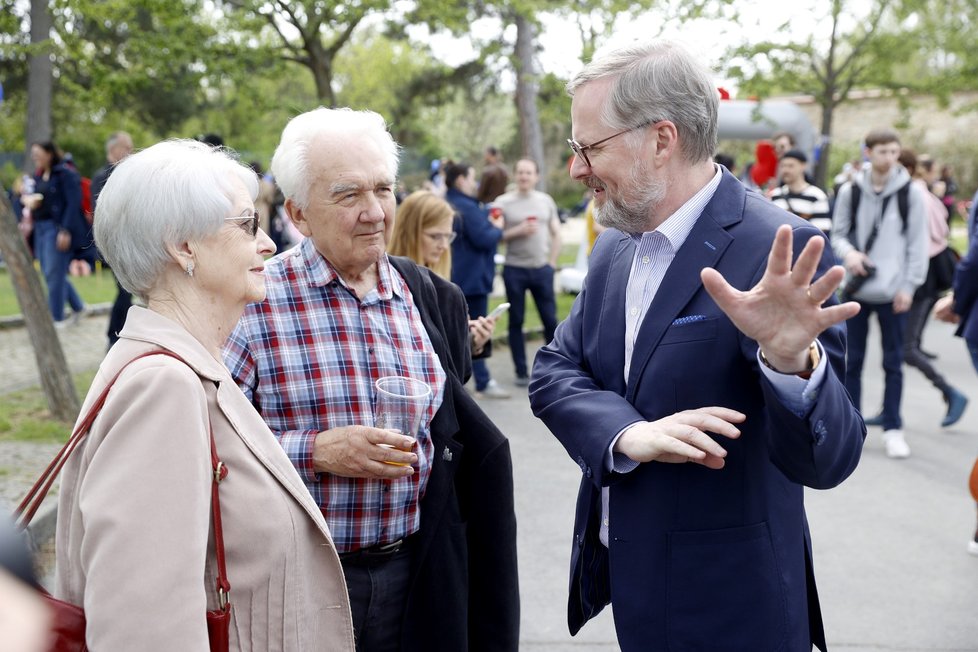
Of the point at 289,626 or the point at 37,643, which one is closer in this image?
the point at 37,643

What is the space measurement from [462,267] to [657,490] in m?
6.18

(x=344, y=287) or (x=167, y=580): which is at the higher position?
(x=344, y=287)

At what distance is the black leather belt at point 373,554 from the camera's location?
8.07ft

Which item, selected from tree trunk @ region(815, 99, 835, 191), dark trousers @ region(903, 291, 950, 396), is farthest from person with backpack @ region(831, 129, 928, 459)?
tree trunk @ region(815, 99, 835, 191)

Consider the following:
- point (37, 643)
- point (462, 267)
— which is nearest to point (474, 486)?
point (37, 643)

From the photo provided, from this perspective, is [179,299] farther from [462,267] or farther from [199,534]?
[462,267]

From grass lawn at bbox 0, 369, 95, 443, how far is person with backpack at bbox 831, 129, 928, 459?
18.6 feet

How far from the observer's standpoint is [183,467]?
1.62 m

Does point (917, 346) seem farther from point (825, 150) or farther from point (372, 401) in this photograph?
point (825, 150)

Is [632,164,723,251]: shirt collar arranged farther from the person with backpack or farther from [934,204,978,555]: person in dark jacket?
the person with backpack

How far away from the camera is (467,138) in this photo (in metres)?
42.6

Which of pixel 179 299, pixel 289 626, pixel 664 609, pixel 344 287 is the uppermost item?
pixel 179 299

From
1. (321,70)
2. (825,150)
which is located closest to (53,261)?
(321,70)

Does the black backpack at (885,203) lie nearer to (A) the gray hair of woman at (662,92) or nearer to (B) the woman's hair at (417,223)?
(B) the woman's hair at (417,223)
